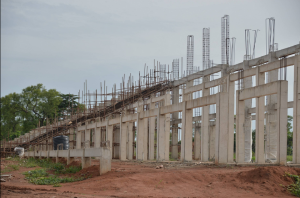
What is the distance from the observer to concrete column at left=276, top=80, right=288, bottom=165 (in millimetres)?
20906

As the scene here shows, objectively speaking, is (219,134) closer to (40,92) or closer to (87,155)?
(87,155)

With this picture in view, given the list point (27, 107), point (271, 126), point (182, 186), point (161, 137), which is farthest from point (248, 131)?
point (27, 107)

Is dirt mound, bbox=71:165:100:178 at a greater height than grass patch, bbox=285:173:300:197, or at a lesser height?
lesser

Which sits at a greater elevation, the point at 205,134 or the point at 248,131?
the point at 248,131

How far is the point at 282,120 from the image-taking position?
2114 centimetres

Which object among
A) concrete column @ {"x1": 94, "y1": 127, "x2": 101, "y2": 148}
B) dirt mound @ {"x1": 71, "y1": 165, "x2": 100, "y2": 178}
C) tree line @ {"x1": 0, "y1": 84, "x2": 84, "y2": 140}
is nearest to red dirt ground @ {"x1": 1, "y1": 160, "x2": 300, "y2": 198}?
dirt mound @ {"x1": 71, "y1": 165, "x2": 100, "y2": 178}

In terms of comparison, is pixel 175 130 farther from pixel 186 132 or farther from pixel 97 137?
pixel 186 132

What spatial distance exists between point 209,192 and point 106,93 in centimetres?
2839

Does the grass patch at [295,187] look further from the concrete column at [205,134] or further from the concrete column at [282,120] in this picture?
the concrete column at [205,134]

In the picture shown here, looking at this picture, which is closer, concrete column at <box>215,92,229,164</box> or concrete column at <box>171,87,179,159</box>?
concrete column at <box>215,92,229,164</box>

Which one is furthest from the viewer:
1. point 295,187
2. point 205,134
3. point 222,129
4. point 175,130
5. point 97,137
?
point 175,130

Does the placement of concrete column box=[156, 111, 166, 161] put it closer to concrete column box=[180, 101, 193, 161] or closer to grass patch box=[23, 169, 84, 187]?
concrete column box=[180, 101, 193, 161]

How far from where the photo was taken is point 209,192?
14375 mm

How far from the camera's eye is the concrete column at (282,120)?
20906mm
